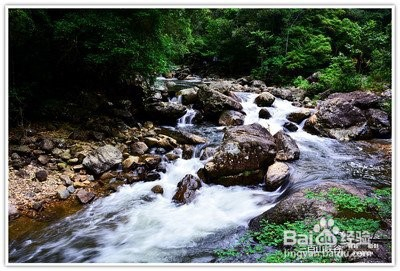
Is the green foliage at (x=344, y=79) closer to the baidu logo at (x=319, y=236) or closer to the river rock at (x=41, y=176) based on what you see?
the baidu logo at (x=319, y=236)

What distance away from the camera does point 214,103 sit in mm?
10570

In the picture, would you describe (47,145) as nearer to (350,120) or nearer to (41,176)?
(41,176)

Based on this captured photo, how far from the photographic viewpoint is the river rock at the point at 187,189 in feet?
18.6

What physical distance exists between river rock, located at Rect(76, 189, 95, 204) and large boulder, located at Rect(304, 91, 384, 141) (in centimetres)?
705

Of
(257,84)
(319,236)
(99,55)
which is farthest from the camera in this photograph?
(257,84)

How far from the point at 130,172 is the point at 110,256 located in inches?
96.4

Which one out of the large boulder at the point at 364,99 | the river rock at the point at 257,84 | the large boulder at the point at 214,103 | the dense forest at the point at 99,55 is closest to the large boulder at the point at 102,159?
the dense forest at the point at 99,55

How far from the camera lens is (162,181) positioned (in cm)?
635

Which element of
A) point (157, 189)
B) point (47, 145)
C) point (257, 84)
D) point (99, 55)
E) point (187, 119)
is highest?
point (99, 55)

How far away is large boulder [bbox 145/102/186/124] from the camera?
9672 mm

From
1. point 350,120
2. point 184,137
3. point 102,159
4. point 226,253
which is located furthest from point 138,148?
point 350,120

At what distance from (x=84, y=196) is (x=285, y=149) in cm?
461

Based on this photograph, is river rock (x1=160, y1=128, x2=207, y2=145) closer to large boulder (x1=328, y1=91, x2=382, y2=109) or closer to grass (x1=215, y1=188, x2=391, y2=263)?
grass (x1=215, y1=188, x2=391, y2=263)
